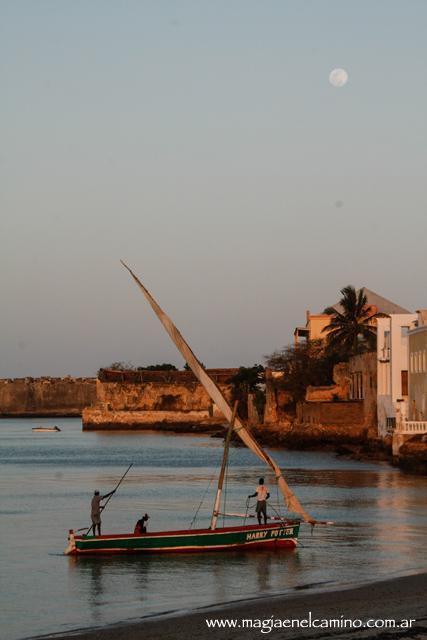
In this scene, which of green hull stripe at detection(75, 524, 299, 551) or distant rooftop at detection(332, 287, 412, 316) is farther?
distant rooftop at detection(332, 287, 412, 316)

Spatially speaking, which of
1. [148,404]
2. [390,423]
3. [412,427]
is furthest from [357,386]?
[148,404]

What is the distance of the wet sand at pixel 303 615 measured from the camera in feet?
55.9

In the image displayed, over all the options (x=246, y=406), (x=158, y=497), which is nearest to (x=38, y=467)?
(x=158, y=497)

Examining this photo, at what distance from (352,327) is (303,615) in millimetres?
71785

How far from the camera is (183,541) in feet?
84.7

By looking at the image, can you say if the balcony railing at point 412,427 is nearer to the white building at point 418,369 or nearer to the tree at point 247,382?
the white building at point 418,369

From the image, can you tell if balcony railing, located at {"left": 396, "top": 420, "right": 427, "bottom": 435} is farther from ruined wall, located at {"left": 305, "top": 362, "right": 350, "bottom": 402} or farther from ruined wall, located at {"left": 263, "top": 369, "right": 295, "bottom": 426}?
ruined wall, located at {"left": 263, "top": 369, "right": 295, "bottom": 426}

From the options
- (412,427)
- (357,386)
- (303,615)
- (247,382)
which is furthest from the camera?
(247,382)

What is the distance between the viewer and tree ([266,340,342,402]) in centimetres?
9519

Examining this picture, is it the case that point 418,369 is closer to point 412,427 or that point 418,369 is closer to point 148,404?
point 412,427

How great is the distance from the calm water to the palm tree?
29222mm

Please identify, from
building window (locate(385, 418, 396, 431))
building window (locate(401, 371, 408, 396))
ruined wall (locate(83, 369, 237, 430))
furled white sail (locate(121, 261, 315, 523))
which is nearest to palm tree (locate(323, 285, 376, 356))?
building window (locate(385, 418, 396, 431))

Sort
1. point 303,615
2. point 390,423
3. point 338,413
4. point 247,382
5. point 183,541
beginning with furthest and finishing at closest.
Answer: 1. point 247,382
2. point 338,413
3. point 390,423
4. point 183,541
5. point 303,615

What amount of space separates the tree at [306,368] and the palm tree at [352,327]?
276cm
